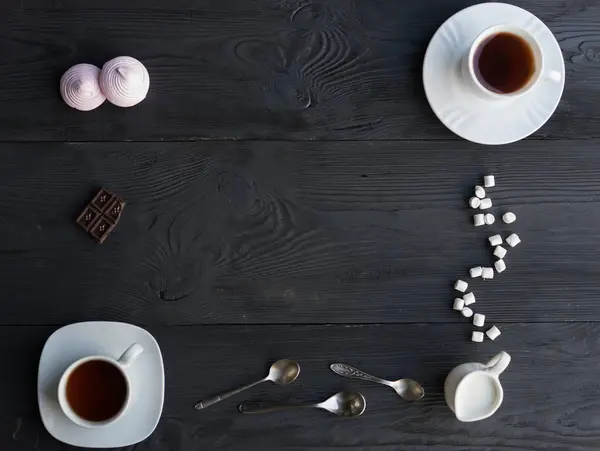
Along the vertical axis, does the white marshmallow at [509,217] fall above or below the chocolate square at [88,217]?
above

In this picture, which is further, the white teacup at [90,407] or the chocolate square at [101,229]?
the chocolate square at [101,229]

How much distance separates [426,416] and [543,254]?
1.11 feet

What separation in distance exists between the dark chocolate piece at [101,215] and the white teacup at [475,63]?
23.5 inches

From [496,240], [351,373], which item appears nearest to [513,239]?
[496,240]

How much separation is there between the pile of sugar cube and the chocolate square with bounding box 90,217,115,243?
59cm

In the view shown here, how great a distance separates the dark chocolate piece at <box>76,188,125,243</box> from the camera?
108cm

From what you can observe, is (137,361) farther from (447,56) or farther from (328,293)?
(447,56)

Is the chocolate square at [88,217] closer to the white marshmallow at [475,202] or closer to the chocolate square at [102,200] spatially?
the chocolate square at [102,200]

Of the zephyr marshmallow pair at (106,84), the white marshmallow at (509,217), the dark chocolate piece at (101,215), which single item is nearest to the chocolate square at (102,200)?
the dark chocolate piece at (101,215)

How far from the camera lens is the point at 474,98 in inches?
42.3

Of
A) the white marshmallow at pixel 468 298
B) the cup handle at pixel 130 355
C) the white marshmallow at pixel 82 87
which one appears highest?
the white marshmallow at pixel 82 87

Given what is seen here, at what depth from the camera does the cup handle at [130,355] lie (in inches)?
39.1

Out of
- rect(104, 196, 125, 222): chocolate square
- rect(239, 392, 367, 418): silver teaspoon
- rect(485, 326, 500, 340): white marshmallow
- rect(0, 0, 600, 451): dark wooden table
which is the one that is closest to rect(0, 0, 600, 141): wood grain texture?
rect(0, 0, 600, 451): dark wooden table

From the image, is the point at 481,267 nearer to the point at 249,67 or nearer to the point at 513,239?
the point at 513,239
